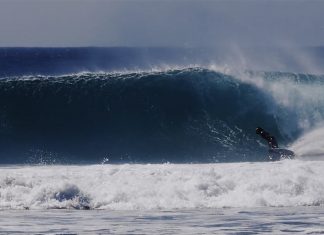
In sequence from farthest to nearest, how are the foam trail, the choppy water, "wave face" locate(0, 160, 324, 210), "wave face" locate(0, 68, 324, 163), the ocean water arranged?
"wave face" locate(0, 68, 324, 163) < the foam trail < "wave face" locate(0, 160, 324, 210) < the ocean water < the choppy water

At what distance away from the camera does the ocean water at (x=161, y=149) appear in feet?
51.1

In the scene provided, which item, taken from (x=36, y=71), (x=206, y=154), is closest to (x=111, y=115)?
(x=206, y=154)

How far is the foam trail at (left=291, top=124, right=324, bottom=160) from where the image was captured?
23.7m

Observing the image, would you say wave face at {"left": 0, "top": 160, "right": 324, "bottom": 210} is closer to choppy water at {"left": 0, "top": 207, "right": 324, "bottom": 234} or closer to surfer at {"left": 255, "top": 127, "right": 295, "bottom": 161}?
choppy water at {"left": 0, "top": 207, "right": 324, "bottom": 234}

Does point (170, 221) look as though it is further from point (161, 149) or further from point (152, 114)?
point (152, 114)

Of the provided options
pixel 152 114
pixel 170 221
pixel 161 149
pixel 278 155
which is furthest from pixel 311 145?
pixel 170 221

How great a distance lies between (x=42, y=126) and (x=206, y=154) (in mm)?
5653

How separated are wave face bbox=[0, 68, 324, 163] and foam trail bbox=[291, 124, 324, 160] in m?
0.55

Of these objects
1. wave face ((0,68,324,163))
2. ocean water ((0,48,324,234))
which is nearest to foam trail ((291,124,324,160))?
ocean water ((0,48,324,234))

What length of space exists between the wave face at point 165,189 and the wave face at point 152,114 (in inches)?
244

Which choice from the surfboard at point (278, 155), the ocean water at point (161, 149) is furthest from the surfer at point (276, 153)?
the ocean water at point (161, 149)

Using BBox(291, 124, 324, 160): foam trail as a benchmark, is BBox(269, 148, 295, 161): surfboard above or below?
below

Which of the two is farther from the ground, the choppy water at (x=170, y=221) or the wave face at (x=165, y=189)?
the wave face at (x=165, y=189)

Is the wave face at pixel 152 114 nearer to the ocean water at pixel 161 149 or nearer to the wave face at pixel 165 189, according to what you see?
the ocean water at pixel 161 149
